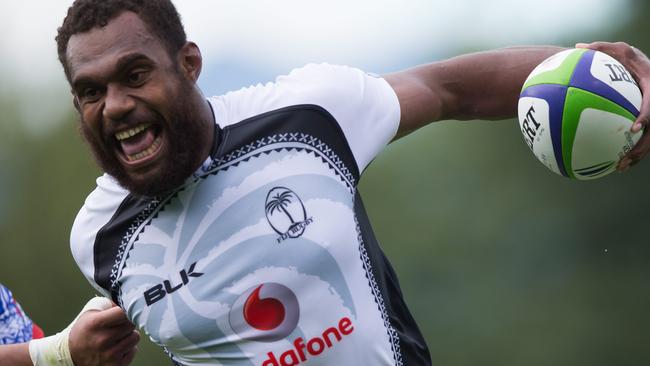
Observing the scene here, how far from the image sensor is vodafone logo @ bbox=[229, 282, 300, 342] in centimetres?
326

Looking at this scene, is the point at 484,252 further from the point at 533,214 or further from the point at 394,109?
the point at 394,109

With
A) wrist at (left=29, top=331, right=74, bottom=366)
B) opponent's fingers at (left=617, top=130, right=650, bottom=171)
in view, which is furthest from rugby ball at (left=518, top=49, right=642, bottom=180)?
wrist at (left=29, top=331, right=74, bottom=366)

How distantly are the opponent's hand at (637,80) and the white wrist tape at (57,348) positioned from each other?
2048 millimetres

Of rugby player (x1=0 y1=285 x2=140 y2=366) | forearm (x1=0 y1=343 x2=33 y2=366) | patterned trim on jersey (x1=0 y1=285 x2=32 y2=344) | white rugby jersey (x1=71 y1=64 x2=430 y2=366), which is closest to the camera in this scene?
white rugby jersey (x1=71 y1=64 x2=430 y2=366)

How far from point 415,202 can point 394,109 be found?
32.0 ft

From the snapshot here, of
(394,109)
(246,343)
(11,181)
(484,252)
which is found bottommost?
(484,252)

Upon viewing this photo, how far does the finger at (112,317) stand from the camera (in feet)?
12.0

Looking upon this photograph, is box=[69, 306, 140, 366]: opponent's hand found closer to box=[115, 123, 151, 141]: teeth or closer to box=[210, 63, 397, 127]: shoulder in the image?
box=[115, 123, 151, 141]: teeth

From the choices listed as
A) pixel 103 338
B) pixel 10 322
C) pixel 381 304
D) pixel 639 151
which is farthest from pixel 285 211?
pixel 10 322

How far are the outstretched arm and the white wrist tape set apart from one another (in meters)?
1.37

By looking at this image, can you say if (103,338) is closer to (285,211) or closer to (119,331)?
(119,331)

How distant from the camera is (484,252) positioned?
41.6 feet

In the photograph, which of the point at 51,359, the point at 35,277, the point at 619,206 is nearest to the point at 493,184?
the point at 619,206

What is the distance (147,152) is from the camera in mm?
3266
